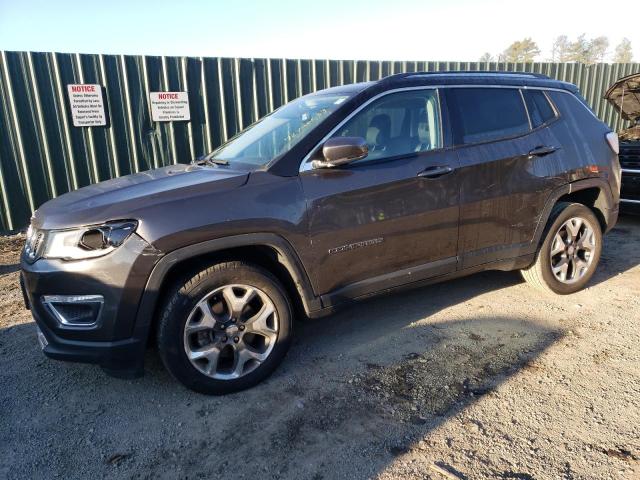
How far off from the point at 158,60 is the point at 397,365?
6.17m

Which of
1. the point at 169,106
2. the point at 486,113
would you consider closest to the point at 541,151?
the point at 486,113

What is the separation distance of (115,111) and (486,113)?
18.4ft

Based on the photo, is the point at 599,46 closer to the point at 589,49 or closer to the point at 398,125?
the point at 589,49

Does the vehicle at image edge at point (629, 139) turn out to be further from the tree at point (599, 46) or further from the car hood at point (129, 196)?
the tree at point (599, 46)

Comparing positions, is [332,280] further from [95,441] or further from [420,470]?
[95,441]

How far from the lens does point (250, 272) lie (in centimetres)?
276

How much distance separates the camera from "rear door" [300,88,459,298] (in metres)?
2.91

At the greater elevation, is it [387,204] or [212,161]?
[212,161]

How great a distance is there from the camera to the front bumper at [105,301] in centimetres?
244

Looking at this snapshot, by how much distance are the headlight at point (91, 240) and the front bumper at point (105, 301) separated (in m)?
0.04

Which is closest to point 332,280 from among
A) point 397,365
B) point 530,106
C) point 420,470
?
point 397,365

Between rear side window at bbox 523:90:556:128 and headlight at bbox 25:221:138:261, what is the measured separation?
3.24 m

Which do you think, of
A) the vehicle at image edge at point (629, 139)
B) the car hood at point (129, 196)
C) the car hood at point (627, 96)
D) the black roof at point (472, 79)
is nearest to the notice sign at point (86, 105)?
the car hood at point (129, 196)

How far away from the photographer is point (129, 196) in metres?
2.65
